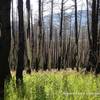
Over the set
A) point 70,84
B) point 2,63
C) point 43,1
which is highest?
point 43,1

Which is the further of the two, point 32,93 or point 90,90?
point 90,90

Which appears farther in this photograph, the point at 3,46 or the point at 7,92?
the point at 7,92

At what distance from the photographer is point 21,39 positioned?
47.9 feet

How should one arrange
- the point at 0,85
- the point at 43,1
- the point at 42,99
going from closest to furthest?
1. the point at 0,85
2. the point at 42,99
3. the point at 43,1

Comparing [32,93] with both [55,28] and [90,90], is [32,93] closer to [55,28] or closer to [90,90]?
[90,90]

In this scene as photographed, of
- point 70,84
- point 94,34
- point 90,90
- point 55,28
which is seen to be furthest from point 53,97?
point 55,28

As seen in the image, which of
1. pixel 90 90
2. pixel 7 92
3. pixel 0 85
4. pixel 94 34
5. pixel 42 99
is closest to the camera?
pixel 0 85

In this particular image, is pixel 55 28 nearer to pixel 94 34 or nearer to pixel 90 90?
pixel 94 34

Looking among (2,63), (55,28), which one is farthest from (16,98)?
(55,28)

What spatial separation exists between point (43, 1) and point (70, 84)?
32302 mm

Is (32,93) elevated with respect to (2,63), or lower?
lower

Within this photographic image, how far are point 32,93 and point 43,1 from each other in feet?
113

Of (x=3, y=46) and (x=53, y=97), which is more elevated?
(x=3, y=46)

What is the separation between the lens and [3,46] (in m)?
7.69
